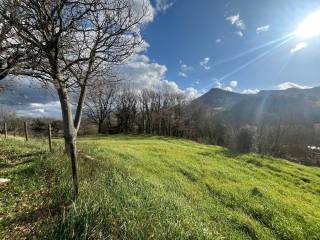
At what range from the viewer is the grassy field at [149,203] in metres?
6.32

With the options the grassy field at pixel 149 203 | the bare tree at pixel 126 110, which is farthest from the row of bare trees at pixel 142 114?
the grassy field at pixel 149 203

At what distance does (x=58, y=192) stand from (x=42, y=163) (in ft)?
13.8

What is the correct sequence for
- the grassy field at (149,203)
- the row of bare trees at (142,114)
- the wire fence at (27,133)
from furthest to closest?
the row of bare trees at (142,114), the wire fence at (27,133), the grassy field at (149,203)

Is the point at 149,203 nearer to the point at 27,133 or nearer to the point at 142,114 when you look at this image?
the point at 27,133

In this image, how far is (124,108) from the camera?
7038 centimetres

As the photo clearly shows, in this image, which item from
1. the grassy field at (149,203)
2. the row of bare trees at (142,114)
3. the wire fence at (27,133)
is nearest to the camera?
the grassy field at (149,203)

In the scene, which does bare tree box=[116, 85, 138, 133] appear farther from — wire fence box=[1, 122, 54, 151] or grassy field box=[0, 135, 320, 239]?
grassy field box=[0, 135, 320, 239]

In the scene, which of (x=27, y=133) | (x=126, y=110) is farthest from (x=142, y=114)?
(x=27, y=133)

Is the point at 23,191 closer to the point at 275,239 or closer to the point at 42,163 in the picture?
the point at 42,163

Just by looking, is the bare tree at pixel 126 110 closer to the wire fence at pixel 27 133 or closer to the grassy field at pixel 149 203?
the wire fence at pixel 27 133

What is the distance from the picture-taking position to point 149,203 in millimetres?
8164

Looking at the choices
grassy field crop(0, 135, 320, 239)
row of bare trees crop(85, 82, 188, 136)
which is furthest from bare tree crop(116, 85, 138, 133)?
grassy field crop(0, 135, 320, 239)

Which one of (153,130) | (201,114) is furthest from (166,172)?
(201,114)

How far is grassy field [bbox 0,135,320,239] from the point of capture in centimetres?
632
